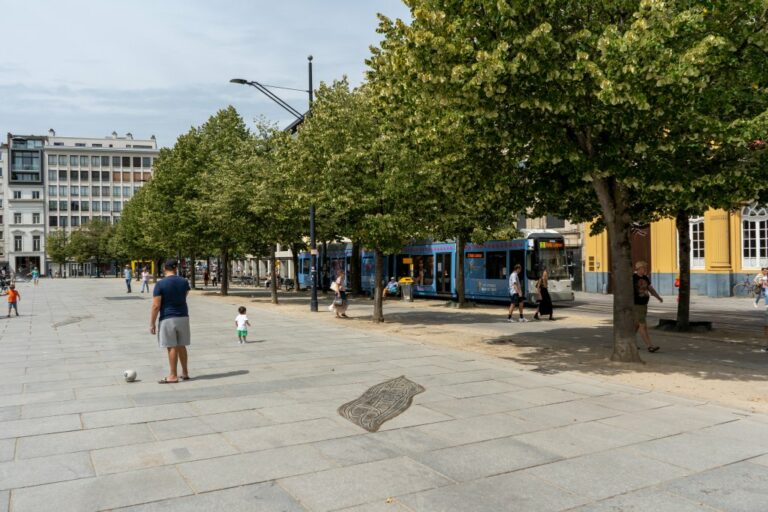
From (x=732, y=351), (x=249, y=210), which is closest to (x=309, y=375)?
(x=732, y=351)

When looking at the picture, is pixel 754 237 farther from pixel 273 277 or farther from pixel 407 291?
pixel 273 277

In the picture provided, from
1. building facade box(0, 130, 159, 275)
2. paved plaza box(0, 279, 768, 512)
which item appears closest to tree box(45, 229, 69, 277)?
building facade box(0, 130, 159, 275)

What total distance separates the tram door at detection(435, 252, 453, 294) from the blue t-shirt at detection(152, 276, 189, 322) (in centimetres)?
2288

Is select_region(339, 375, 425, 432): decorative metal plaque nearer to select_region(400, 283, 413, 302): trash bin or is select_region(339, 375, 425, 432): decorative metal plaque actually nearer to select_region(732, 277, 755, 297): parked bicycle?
select_region(400, 283, 413, 302): trash bin

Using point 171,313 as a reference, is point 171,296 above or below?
above

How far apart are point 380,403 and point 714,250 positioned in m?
29.0

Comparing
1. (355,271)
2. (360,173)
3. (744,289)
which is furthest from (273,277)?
(744,289)

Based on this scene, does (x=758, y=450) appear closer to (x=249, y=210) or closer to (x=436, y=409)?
(x=436, y=409)

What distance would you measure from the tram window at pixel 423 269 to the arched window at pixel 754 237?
50.4ft

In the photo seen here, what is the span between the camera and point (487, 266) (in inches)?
1144

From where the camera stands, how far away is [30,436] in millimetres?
6590

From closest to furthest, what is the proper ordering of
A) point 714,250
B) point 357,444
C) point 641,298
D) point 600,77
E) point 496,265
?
1. point 357,444
2. point 600,77
3. point 641,298
4. point 496,265
5. point 714,250

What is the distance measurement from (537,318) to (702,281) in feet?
56.1

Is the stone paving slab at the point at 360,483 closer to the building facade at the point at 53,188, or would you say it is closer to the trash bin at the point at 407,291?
the trash bin at the point at 407,291
